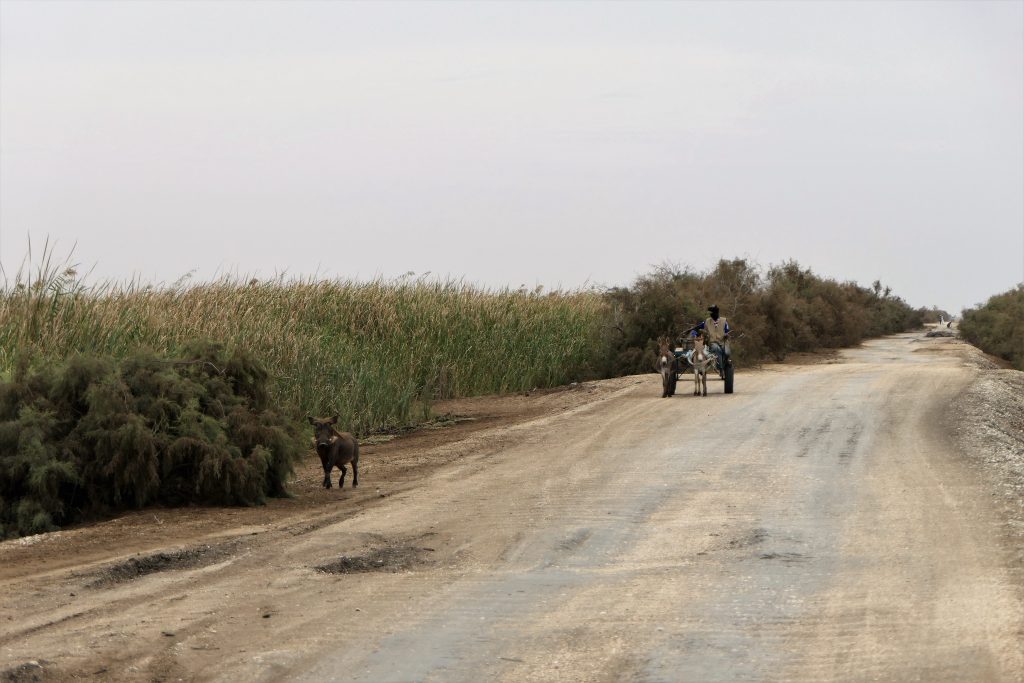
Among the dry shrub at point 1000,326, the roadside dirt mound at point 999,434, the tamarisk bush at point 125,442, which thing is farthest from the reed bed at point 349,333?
the dry shrub at point 1000,326

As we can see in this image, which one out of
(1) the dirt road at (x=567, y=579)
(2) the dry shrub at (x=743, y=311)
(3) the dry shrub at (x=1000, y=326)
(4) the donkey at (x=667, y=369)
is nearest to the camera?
(1) the dirt road at (x=567, y=579)

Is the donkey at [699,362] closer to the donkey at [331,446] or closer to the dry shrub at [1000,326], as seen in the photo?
the donkey at [331,446]

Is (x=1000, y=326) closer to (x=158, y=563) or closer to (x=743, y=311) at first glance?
(x=743, y=311)

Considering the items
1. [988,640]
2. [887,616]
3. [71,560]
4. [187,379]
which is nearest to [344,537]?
[71,560]

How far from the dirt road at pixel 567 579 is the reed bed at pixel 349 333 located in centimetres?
417

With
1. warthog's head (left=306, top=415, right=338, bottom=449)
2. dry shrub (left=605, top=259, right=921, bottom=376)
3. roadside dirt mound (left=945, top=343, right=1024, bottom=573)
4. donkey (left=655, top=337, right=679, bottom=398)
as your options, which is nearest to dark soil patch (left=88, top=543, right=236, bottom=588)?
warthog's head (left=306, top=415, right=338, bottom=449)

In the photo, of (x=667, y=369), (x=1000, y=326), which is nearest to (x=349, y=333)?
(x=667, y=369)

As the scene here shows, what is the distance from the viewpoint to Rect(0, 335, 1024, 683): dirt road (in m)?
7.61

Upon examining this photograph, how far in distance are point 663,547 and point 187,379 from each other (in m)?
6.00

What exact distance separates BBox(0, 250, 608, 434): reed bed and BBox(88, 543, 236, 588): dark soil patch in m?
4.34

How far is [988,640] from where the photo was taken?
788 centimetres

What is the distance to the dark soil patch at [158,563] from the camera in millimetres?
10141

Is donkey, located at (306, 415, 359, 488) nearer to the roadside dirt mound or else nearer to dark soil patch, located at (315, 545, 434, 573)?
dark soil patch, located at (315, 545, 434, 573)

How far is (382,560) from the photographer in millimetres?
10734
